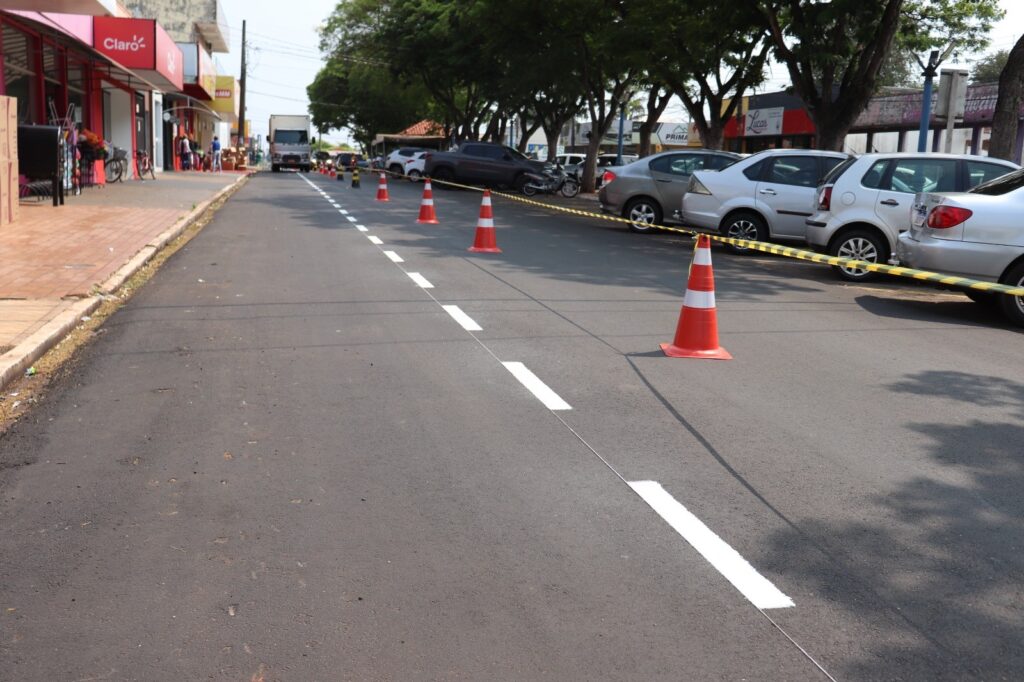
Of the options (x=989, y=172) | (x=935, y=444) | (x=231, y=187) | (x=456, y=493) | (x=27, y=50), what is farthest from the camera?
(x=231, y=187)

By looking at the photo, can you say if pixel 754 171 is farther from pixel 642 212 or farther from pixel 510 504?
pixel 510 504

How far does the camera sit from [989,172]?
13.1 meters

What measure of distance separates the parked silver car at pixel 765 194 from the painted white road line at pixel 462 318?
747 centimetres

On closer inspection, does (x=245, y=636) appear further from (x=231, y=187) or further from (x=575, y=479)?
(x=231, y=187)


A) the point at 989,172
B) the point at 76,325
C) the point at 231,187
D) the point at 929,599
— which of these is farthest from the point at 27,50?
the point at 929,599

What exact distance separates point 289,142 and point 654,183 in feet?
157

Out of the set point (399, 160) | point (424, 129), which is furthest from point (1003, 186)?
point (424, 129)

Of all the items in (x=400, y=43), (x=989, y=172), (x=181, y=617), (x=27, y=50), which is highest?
(x=400, y=43)

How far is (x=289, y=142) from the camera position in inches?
2499

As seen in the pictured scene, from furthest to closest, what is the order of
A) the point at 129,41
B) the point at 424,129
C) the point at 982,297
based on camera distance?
the point at 424,129 → the point at 129,41 → the point at 982,297

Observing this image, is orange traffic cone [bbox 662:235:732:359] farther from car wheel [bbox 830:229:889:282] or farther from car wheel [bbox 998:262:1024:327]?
car wheel [bbox 830:229:889:282]

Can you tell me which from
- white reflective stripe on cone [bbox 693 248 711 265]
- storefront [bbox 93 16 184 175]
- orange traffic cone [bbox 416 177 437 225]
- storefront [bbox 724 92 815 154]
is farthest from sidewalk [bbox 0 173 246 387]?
storefront [bbox 724 92 815 154]

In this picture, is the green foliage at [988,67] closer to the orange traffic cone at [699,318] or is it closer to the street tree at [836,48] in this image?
the street tree at [836,48]

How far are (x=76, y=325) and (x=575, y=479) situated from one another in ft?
18.2
